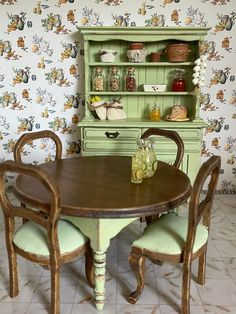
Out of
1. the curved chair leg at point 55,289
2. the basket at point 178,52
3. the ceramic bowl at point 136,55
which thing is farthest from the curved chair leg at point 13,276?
the basket at point 178,52

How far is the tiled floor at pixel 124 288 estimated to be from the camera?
71.1 inches

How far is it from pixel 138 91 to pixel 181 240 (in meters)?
1.96

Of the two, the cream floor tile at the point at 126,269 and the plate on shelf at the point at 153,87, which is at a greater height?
the plate on shelf at the point at 153,87

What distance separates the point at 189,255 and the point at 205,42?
2370 mm

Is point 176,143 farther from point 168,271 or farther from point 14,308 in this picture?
point 14,308

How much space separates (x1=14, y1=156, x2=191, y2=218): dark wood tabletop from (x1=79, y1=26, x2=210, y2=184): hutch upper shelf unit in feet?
2.93

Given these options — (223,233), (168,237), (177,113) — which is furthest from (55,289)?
(177,113)

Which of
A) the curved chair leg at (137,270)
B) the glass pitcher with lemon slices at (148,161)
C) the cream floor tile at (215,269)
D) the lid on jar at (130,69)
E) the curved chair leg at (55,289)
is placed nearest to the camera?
the curved chair leg at (55,289)

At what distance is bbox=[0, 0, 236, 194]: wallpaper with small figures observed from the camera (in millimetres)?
3199

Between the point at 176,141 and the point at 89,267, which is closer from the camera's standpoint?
the point at 89,267

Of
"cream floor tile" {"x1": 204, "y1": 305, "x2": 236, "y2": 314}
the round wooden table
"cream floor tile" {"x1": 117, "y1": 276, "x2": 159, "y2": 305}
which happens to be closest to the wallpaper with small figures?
the round wooden table

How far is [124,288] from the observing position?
6.51ft

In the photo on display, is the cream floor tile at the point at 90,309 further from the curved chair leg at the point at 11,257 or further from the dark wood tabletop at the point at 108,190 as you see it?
the dark wood tabletop at the point at 108,190

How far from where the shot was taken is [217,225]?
2.84 meters
